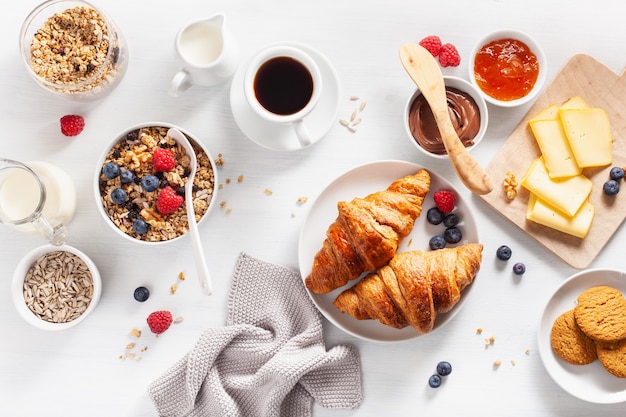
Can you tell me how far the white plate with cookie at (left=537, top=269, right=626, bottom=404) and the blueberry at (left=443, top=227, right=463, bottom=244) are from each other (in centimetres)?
36

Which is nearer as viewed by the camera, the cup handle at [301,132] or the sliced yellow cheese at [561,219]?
the cup handle at [301,132]

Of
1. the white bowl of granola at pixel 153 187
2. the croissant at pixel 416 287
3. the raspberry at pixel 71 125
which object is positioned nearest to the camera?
the croissant at pixel 416 287

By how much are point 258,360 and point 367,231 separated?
585 millimetres

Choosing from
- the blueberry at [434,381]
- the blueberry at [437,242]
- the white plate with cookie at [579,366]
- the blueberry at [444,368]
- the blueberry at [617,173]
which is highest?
the blueberry at [617,173]

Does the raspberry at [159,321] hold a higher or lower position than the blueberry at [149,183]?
lower

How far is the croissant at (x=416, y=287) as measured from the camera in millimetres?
1705

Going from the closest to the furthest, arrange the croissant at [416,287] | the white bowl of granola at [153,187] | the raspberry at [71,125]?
the croissant at [416,287] < the white bowl of granola at [153,187] < the raspberry at [71,125]

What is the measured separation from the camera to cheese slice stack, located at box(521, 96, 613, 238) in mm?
1872

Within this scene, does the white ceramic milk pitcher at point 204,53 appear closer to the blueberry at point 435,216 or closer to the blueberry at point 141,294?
the blueberry at point 141,294

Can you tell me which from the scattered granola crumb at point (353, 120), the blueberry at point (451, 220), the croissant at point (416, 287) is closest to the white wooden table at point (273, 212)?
the scattered granola crumb at point (353, 120)

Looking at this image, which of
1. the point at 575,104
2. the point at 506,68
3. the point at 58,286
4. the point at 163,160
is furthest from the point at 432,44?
the point at 58,286

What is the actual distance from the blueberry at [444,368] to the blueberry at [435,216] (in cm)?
46

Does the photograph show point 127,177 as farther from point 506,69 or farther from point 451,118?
point 506,69

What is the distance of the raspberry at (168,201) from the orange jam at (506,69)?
1005 mm
